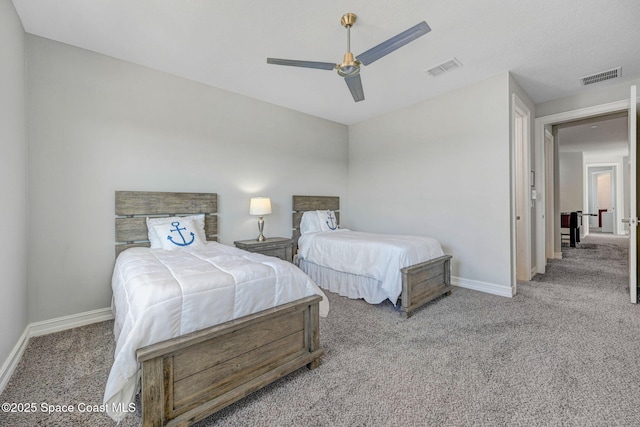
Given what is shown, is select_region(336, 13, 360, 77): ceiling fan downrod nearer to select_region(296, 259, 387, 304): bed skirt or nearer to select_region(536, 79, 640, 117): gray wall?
select_region(296, 259, 387, 304): bed skirt

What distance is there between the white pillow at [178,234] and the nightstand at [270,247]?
63 centimetres

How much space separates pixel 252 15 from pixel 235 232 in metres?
2.60

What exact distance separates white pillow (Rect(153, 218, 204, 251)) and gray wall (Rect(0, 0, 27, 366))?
3.39ft

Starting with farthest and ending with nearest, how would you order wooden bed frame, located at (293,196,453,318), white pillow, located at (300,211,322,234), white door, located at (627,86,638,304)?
white pillow, located at (300,211,322,234), white door, located at (627,86,638,304), wooden bed frame, located at (293,196,453,318)

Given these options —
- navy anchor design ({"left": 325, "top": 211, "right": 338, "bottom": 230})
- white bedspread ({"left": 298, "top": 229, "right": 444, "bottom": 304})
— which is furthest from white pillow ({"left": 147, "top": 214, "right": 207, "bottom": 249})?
navy anchor design ({"left": 325, "top": 211, "right": 338, "bottom": 230})

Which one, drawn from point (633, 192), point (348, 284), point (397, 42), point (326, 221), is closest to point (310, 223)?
point (326, 221)

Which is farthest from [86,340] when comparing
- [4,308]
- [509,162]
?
[509,162]

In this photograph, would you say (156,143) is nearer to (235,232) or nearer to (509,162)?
(235,232)

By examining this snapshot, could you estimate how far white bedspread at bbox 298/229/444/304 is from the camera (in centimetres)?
296

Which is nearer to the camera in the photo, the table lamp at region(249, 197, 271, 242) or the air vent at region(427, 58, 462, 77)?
the air vent at region(427, 58, 462, 77)

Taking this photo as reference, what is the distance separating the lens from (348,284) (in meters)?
3.52

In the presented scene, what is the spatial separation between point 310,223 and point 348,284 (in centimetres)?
136

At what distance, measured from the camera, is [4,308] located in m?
1.91

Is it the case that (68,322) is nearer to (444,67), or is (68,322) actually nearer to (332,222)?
(332,222)
